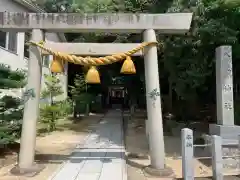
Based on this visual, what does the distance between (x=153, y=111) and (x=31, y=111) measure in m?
3.15

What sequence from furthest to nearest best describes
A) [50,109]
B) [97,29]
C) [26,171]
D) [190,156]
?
[50,109] → [97,29] → [26,171] → [190,156]

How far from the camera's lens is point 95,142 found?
35.6 ft

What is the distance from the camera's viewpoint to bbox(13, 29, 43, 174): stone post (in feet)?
21.6

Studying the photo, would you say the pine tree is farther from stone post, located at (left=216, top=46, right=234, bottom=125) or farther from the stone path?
stone post, located at (left=216, top=46, right=234, bottom=125)

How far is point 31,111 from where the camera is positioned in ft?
22.2

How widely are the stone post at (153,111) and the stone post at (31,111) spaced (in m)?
2.88

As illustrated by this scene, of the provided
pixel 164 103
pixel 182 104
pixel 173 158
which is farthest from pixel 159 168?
pixel 164 103

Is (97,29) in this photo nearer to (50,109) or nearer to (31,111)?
(31,111)

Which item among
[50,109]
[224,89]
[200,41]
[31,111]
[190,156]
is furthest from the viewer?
[50,109]

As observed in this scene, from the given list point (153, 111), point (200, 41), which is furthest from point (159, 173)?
point (200, 41)

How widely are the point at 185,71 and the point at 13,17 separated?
6043 mm

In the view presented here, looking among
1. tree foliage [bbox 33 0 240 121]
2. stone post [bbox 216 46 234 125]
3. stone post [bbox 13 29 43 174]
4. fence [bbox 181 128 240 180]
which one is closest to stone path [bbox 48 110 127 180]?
stone post [bbox 13 29 43 174]

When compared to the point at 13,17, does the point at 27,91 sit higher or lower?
lower

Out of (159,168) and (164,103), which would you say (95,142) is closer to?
(159,168)
